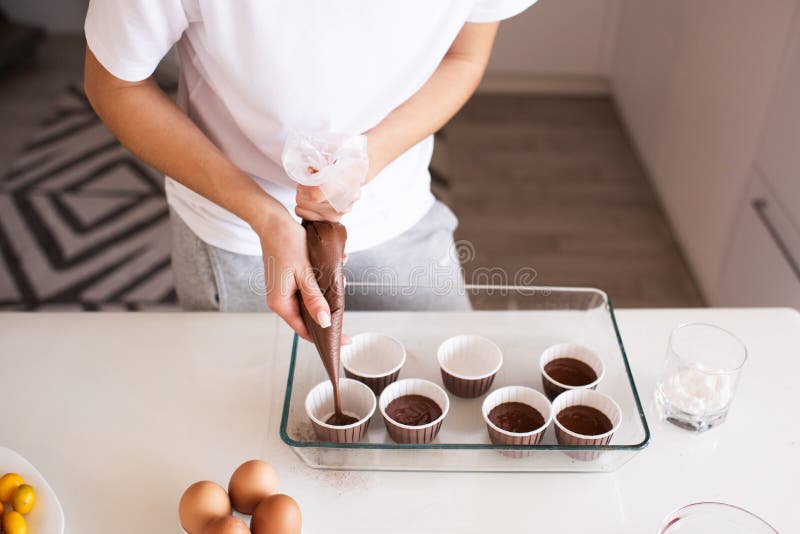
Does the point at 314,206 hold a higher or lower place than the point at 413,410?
higher

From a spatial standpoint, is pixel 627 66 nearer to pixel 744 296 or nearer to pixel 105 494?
pixel 744 296

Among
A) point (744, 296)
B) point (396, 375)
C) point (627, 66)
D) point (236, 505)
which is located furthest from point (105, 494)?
point (627, 66)

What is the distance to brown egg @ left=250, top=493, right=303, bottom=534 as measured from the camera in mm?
709

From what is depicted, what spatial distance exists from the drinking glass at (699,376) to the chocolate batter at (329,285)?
0.37 m

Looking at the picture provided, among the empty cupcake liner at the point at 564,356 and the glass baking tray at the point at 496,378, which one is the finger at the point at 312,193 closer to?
the glass baking tray at the point at 496,378

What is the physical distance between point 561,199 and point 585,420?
1.74 meters

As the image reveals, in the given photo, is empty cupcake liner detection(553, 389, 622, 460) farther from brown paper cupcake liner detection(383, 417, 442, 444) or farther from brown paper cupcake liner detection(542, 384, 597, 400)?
brown paper cupcake liner detection(383, 417, 442, 444)

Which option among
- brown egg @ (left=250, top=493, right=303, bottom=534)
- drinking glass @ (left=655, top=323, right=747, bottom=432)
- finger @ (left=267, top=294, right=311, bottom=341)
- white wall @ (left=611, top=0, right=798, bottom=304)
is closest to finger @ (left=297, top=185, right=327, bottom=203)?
finger @ (left=267, top=294, right=311, bottom=341)

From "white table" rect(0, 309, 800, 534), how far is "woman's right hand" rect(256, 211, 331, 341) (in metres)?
0.12

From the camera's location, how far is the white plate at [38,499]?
28.7 inches

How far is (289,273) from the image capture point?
0.84 m

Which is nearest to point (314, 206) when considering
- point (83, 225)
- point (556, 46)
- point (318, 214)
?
point (318, 214)

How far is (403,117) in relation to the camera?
98 centimetres

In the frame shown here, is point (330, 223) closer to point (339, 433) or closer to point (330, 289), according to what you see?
point (330, 289)
